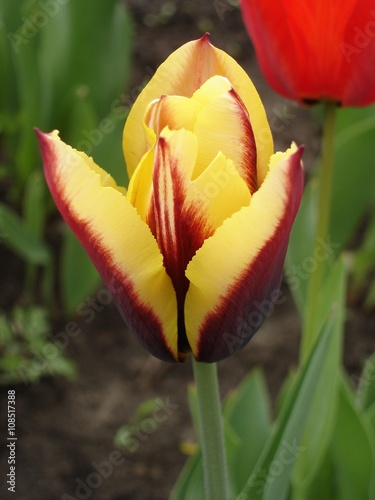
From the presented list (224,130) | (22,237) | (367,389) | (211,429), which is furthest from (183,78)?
(22,237)

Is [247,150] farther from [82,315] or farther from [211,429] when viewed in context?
[82,315]

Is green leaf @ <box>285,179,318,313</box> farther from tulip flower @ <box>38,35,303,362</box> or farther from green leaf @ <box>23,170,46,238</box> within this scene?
tulip flower @ <box>38,35,303,362</box>

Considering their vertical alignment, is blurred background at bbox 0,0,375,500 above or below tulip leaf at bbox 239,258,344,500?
below

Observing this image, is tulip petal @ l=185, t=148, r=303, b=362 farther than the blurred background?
No

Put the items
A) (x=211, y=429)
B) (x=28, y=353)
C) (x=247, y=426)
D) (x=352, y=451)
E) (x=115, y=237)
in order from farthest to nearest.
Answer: (x=28, y=353) → (x=247, y=426) → (x=352, y=451) → (x=211, y=429) → (x=115, y=237)

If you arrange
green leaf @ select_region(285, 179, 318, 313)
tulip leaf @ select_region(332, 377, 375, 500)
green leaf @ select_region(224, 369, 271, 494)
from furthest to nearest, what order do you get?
1. green leaf @ select_region(285, 179, 318, 313)
2. green leaf @ select_region(224, 369, 271, 494)
3. tulip leaf @ select_region(332, 377, 375, 500)

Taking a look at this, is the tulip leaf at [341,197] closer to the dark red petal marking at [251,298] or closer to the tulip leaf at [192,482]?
the tulip leaf at [192,482]

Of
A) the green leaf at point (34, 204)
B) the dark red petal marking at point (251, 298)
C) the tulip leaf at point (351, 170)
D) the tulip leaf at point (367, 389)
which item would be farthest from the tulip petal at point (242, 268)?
the green leaf at point (34, 204)

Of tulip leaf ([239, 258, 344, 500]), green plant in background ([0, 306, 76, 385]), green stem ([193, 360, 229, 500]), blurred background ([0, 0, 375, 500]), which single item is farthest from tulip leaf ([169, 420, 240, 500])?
green plant in background ([0, 306, 76, 385])
